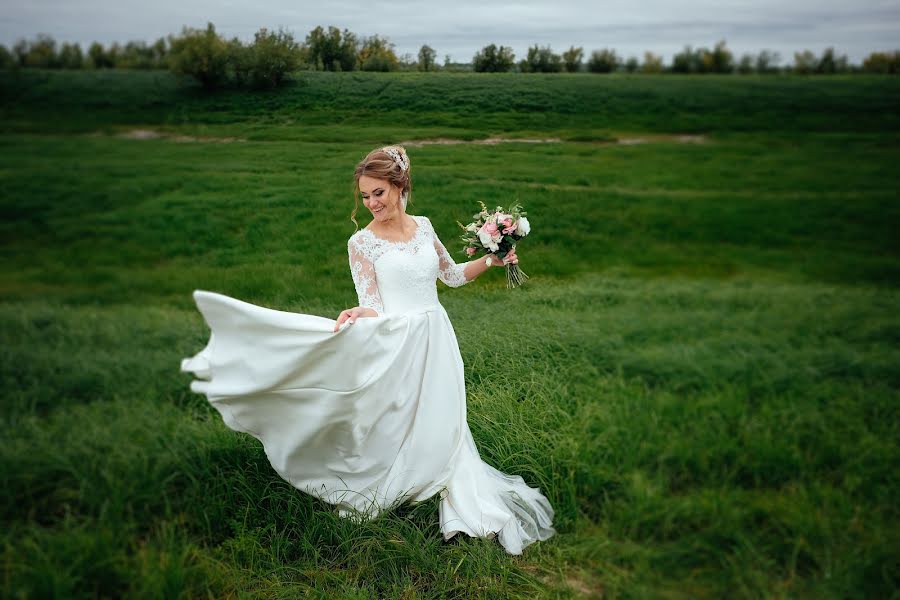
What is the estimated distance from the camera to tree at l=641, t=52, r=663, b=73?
7.86 meters

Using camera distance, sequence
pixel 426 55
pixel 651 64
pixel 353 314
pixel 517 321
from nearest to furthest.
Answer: pixel 353 314
pixel 517 321
pixel 426 55
pixel 651 64

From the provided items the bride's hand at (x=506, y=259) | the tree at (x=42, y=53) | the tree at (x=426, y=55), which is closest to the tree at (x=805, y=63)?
the tree at (x=426, y=55)

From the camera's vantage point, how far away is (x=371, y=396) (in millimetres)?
2590

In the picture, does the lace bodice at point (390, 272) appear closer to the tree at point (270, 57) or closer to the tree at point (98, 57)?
the tree at point (270, 57)

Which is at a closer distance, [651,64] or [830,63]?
[830,63]

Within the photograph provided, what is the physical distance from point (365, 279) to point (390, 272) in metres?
0.12

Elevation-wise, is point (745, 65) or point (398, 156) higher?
point (745, 65)

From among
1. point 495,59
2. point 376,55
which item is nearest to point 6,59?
point 376,55

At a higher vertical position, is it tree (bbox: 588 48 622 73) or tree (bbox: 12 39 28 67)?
tree (bbox: 588 48 622 73)

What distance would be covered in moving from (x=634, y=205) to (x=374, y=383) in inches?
213

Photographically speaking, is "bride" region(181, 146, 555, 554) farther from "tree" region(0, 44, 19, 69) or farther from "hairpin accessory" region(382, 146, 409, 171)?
"tree" region(0, 44, 19, 69)

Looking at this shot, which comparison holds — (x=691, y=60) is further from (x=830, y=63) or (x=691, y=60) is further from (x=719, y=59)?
(x=830, y=63)

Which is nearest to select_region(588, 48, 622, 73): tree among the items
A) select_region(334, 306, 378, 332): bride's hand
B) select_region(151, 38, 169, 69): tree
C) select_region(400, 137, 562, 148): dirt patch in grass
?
select_region(400, 137, 562, 148): dirt patch in grass

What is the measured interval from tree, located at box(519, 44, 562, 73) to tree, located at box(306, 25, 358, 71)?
7.50 ft
